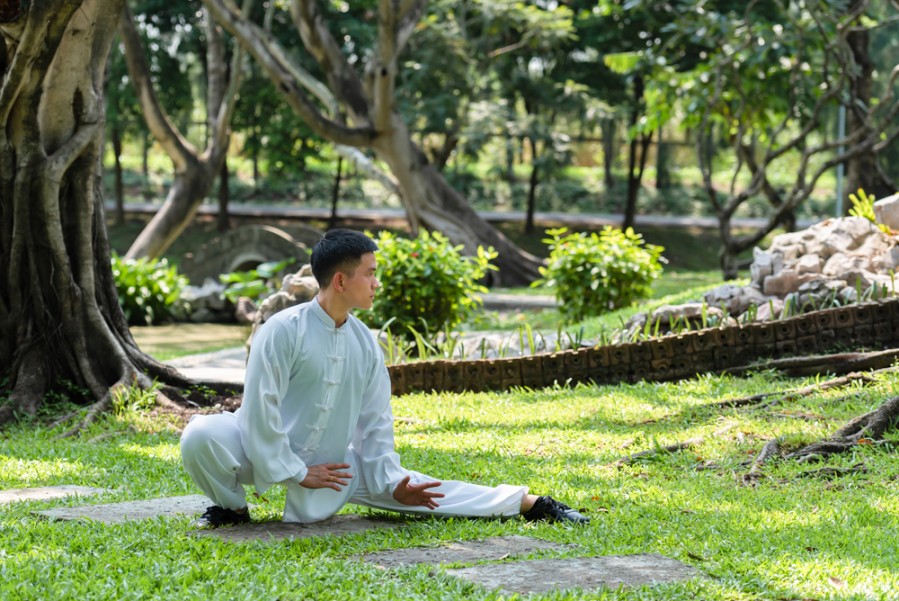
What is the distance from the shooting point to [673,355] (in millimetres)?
8484

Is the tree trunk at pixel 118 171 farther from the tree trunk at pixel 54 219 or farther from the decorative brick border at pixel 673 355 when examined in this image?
the decorative brick border at pixel 673 355

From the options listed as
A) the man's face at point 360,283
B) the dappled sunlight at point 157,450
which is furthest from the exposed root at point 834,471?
the dappled sunlight at point 157,450

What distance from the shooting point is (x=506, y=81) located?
92.4 feet

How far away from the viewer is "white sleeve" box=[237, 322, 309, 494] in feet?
14.3

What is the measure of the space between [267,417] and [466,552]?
0.90 metres

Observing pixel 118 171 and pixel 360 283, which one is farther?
pixel 118 171

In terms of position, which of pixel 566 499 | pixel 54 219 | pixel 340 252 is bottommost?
pixel 566 499

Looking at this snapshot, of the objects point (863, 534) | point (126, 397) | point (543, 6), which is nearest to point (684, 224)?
point (543, 6)

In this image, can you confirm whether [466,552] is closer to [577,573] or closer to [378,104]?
[577,573]

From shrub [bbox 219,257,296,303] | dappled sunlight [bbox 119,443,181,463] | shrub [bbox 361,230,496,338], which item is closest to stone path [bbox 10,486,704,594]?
dappled sunlight [bbox 119,443,181,463]

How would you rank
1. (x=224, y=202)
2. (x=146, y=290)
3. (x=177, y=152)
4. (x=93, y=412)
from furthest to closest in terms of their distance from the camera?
(x=224, y=202), (x=177, y=152), (x=146, y=290), (x=93, y=412)

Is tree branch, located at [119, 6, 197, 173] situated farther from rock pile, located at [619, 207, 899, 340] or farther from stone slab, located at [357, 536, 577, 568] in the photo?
stone slab, located at [357, 536, 577, 568]

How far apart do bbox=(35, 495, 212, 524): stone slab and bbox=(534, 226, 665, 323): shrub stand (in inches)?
306

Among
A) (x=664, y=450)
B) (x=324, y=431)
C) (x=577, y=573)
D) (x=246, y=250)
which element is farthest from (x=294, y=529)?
(x=246, y=250)
